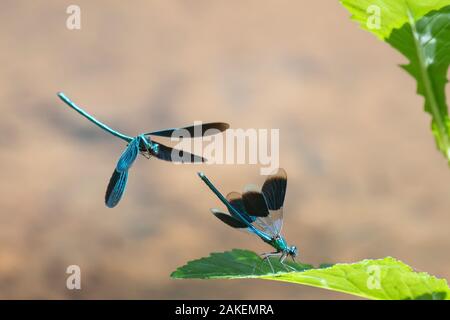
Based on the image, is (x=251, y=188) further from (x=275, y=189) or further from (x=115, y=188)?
(x=115, y=188)

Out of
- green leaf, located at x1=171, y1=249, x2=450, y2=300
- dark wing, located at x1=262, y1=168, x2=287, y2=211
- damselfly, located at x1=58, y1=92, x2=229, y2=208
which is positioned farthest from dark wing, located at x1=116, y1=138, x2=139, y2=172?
dark wing, located at x1=262, y1=168, x2=287, y2=211

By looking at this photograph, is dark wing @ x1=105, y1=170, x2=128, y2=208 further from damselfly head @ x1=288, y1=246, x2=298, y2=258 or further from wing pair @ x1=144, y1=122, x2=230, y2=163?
damselfly head @ x1=288, y1=246, x2=298, y2=258

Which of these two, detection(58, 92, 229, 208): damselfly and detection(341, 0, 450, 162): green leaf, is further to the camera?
detection(341, 0, 450, 162): green leaf

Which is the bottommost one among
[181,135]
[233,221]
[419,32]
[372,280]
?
[372,280]

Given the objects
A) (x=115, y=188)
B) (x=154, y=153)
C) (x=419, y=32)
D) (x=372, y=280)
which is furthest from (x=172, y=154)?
(x=419, y=32)

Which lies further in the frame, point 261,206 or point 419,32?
point 261,206

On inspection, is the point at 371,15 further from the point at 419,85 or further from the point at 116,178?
the point at 116,178
